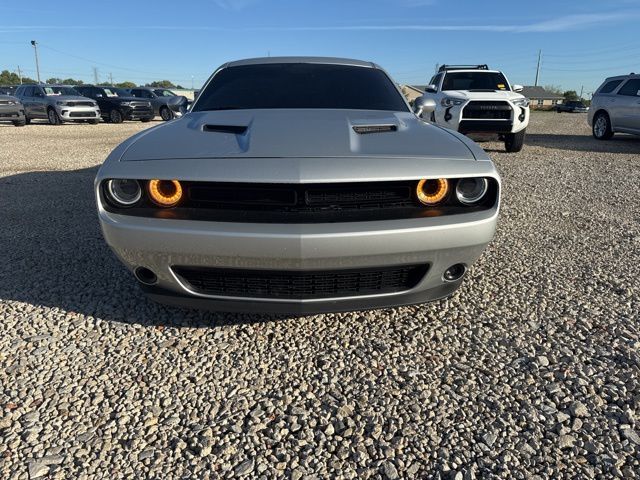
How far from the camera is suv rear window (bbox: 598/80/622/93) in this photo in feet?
38.0

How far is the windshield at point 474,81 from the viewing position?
32.2ft

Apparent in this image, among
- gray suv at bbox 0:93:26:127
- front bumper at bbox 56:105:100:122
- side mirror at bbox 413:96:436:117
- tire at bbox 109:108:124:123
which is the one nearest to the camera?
side mirror at bbox 413:96:436:117

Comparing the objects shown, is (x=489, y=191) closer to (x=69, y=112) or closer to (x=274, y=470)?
(x=274, y=470)

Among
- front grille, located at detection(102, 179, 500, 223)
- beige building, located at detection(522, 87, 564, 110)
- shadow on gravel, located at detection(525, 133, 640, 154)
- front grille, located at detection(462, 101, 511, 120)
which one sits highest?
front grille, located at detection(102, 179, 500, 223)

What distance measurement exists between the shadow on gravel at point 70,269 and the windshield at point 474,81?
25.4 feet

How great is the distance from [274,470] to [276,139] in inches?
55.8

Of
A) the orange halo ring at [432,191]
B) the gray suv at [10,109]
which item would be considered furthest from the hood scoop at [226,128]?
the gray suv at [10,109]

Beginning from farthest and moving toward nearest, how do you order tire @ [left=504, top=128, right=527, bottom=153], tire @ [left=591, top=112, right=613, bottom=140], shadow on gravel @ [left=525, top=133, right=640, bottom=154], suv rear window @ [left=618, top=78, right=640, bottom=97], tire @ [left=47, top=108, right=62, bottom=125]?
tire @ [left=47, top=108, right=62, bottom=125] < tire @ [left=591, top=112, right=613, bottom=140] < suv rear window @ [left=618, top=78, right=640, bottom=97] < shadow on gravel @ [left=525, top=133, right=640, bottom=154] < tire @ [left=504, top=128, right=527, bottom=153]

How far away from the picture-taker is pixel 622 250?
3.75 m

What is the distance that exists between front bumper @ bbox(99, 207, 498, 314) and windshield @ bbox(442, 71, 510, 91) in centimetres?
856

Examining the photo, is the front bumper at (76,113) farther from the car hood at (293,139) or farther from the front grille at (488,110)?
the car hood at (293,139)

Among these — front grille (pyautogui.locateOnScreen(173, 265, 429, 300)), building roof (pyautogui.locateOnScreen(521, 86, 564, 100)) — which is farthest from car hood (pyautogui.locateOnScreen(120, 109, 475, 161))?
building roof (pyautogui.locateOnScreen(521, 86, 564, 100))

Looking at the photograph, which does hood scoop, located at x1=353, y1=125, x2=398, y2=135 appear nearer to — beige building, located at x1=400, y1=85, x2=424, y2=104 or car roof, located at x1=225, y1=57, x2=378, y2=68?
beige building, located at x1=400, y1=85, x2=424, y2=104

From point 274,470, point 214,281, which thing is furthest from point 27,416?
point 274,470
